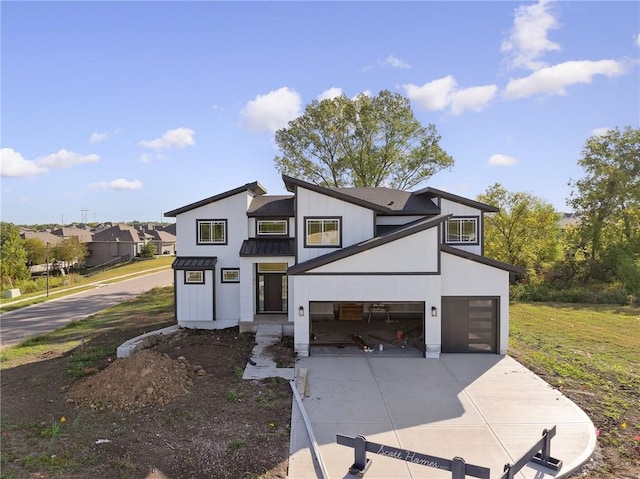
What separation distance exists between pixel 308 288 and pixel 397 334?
14.0ft

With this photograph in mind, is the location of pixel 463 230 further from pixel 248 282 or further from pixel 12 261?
pixel 12 261

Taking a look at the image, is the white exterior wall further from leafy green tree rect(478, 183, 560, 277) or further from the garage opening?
leafy green tree rect(478, 183, 560, 277)

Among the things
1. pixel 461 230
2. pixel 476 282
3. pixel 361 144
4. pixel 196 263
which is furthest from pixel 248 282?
pixel 361 144

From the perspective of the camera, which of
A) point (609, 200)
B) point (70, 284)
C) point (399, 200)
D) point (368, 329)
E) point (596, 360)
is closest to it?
point (596, 360)

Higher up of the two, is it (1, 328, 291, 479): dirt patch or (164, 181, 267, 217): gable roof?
(164, 181, 267, 217): gable roof

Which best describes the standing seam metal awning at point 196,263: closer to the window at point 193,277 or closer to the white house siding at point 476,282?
the window at point 193,277

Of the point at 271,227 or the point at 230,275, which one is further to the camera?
the point at 271,227

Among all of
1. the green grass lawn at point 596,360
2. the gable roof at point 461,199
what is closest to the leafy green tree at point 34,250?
the gable roof at point 461,199

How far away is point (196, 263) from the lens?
16.2 m

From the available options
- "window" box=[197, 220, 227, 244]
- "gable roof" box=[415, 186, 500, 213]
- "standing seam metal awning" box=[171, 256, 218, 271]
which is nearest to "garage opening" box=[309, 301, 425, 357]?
"standing seam metal awning" box=[171, 256, 218, 271]

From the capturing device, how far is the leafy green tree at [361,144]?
1168 inches

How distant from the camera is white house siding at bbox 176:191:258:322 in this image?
16.5 meters

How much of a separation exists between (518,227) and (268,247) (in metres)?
18.7

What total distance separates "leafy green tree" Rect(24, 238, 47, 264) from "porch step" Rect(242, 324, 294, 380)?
4277 cm
